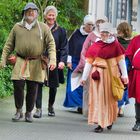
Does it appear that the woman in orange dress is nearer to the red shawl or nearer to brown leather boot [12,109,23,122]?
the red shawl

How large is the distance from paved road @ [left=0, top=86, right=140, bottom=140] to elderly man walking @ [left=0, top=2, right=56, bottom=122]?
14.4 inches

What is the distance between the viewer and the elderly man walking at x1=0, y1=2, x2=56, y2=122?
9906mm

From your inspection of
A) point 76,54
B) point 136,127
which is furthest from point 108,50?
point 76,54

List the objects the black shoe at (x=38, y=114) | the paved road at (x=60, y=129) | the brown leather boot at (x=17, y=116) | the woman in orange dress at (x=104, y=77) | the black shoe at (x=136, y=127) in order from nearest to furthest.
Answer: the paved road at (x=60, y=129) → the woman in orange dress at (x=104, y=77) → the black shoe at (x=136, y=127) → the brown leather boot at (x=17, y=116) → the black shoe at (x=38, y=114)

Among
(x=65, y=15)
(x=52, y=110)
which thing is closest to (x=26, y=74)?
(x=52, y=110)

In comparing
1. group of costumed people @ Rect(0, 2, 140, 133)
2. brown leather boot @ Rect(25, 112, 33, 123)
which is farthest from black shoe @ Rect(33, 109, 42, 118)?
brown leather boot @ Rect(25, 112, 33, 123)

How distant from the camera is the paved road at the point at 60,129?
9.02m

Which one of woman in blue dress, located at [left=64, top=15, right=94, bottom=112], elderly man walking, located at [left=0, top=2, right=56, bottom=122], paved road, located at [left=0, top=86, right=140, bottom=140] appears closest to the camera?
paved road, located at [left=0, top=86, right=140, bottom=140]

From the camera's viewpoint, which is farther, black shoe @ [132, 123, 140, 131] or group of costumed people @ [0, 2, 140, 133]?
black shoe @ [132, 123, 140, 131]

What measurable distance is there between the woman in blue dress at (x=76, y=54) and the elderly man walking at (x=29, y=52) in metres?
1.23

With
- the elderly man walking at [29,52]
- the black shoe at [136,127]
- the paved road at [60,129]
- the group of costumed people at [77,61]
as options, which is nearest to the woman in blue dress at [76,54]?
the group of costumed people at [77,61]

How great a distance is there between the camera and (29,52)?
390 inches

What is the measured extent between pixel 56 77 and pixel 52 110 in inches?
23.9

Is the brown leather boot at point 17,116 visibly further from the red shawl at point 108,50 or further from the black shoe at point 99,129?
the red shawl at point 108,50
